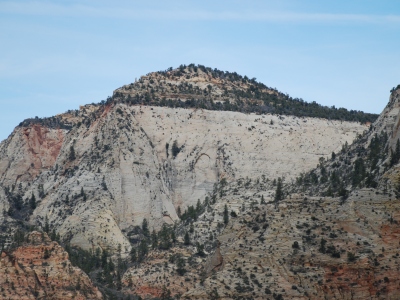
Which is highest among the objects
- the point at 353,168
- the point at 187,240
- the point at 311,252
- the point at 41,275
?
the point at 353,168

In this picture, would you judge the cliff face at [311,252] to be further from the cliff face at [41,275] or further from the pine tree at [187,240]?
the pine tree at [187,240]

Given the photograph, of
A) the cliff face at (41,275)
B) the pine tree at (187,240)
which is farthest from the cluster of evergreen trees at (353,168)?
the cliff face at (41,275)

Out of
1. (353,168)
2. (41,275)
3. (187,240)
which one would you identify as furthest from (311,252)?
(187,240)

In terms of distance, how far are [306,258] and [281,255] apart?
7.87ft

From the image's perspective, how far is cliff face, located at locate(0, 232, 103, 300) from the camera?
154125 mm

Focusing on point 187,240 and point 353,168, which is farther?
Answer: point 187,240

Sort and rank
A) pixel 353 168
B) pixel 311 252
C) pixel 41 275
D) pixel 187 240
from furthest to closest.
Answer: pixel 187 240
pixel 353 168
pixel 41 275
pixel 311 252

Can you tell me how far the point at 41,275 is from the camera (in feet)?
513

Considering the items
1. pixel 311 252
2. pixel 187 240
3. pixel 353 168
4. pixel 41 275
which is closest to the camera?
pixel 311 252

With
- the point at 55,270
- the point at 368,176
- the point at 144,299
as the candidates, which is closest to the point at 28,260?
the point at 55,270

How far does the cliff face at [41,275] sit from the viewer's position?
154125 mm

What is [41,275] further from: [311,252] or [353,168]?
[353,168]

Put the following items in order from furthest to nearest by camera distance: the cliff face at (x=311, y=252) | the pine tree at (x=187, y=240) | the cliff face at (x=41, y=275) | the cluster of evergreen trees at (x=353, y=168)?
the pine tree at (x=187, y=240)
the cluster of evergreen trees at (x=353, y=168)
the cliff face at (x=41, y=275)
the cliff face at (x=311, y=252)

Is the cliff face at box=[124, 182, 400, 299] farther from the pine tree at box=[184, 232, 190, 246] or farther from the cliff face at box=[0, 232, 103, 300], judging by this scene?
the pine tree at box=[184, 232, 190, 246]
